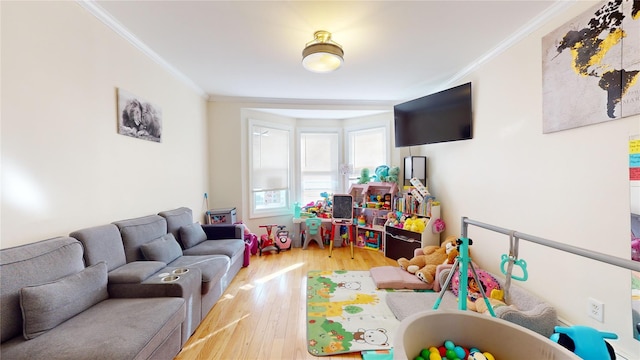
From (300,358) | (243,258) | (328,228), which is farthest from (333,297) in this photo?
(328,228)

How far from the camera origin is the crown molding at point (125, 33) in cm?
177

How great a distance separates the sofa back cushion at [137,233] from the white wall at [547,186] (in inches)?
137

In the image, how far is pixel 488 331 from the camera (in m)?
1.08

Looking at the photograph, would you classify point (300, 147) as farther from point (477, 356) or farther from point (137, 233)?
point (477, 356)

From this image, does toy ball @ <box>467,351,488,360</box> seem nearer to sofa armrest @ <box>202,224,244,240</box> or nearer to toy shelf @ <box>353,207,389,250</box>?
sofa armrest @ <box>202,224,244,240</box>

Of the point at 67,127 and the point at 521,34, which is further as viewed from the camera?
the point at 521,34

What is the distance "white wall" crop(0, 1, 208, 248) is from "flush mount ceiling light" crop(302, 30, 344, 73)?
5.62 feet

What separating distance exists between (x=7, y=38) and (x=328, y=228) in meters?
4.03

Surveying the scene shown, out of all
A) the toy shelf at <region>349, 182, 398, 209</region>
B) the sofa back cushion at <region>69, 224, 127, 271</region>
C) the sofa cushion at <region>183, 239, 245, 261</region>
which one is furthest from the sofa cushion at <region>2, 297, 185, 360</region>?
the toy shelf at <region>349, 182, 398, 209</region>

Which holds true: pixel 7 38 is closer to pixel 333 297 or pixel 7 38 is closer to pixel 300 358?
pixel 300 358

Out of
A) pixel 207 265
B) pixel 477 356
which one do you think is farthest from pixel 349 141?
pixel 477 356

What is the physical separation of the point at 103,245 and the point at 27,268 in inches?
19.9

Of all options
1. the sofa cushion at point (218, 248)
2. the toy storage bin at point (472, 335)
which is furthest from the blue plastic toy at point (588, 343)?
the sofa cushion at point (218, 248)

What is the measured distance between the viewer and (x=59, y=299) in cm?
124
